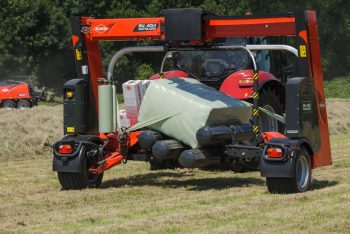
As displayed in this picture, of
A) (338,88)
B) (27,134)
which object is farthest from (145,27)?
(338,88)

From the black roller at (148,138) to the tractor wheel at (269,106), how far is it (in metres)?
2.70

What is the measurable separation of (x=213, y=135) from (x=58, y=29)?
127 ft

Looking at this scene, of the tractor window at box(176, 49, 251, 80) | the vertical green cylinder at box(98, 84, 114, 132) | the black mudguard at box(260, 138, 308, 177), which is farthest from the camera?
the tractor window at box(176, 49, 251, 80)

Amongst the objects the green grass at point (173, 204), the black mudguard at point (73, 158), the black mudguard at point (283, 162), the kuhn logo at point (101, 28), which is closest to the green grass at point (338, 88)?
the green grass at point (173, 204)

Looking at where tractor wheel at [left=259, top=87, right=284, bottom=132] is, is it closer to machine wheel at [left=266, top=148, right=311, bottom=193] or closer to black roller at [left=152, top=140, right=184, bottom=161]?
black roller at [left=152, top=140, right=184, bottom=161]

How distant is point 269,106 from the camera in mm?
13469

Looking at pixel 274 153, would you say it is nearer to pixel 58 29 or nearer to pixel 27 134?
pixel 27 134

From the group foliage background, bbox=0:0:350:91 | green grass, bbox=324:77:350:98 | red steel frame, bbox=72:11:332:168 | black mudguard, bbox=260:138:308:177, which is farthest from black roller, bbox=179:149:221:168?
foliage background, bbox=0:0:350:91

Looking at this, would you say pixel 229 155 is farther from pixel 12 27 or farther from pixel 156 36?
pixel 12 27

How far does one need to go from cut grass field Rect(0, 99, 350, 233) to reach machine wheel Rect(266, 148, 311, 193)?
0.15 metres

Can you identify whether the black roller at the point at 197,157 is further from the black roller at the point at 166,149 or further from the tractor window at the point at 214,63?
the tractor window at the point at 214,63

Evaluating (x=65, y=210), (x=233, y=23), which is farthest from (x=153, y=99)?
(x=65, y=210)

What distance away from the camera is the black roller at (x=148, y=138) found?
36.2 feet

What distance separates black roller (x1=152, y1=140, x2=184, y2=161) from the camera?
10.8m
